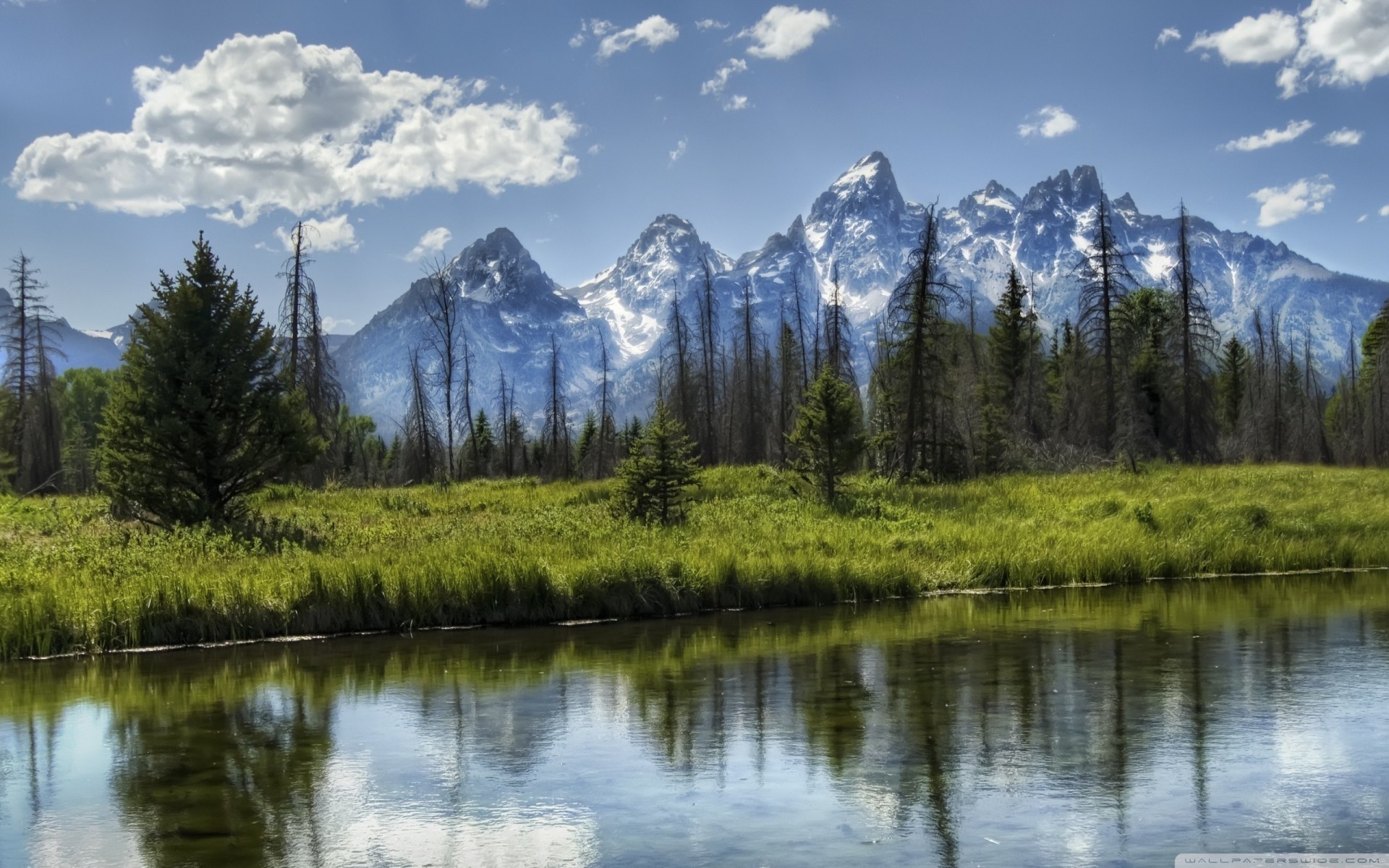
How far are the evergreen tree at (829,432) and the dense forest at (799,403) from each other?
66mm

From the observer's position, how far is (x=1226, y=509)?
84.5 feet

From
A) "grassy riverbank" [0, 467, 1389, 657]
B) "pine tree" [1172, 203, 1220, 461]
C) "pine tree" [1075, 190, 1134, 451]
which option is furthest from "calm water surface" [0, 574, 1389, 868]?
"pine tree" [1172, 203, 1220, 461]

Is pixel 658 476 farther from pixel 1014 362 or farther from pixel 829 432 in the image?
pixel 1014 362

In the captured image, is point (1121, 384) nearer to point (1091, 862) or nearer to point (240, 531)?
point (240, 531)

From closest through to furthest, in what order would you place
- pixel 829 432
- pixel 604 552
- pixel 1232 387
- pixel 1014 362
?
1. pixel 604 552
2. pixel 829 432
3. pixel 1014 362
4. pixel 1232 387

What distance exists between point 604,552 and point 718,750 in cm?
1032

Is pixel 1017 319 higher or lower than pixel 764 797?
higher

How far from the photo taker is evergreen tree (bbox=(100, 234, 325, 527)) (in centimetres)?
2252

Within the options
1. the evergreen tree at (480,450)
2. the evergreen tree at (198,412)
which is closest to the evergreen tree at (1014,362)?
the evergreen tree at (480,450)

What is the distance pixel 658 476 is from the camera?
25812 mm

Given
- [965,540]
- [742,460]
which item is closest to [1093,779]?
[965,540]

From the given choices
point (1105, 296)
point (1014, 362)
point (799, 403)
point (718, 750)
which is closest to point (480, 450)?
point (799, 403)

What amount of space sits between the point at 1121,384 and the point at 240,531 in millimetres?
38797

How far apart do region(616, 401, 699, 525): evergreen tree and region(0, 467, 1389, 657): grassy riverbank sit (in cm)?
93
